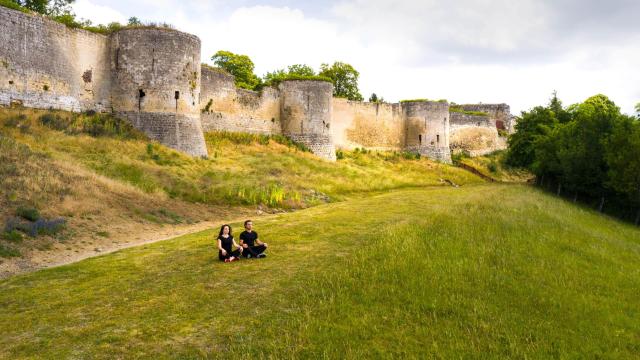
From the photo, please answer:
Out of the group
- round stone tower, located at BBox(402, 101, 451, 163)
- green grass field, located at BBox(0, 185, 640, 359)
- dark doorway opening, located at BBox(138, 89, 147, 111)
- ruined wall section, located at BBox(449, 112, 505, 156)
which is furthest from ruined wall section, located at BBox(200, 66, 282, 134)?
ruined wall section, located at BBox(449, 112, 505, 156)

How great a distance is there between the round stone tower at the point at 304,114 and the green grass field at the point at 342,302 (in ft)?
70.2

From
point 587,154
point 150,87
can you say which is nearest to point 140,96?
point 150,87

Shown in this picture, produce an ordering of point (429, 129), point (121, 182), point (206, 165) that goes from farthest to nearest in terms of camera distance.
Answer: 1. point (429, 129)
2. point (206, 165)
3. point (121, 182)

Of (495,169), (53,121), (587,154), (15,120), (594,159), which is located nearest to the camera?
(15,120)

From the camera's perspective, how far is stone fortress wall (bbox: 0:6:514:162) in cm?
1952

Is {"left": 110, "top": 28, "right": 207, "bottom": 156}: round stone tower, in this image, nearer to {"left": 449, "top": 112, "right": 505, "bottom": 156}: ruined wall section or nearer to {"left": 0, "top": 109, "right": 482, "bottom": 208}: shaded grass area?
{"left": 0, "top": 109, "right": 482, "bottom": 208}: shaded grass area

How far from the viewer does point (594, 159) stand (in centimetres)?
2819

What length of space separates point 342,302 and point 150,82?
1862 centimetres

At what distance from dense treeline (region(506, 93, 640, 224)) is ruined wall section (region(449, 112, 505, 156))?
36.0 feet

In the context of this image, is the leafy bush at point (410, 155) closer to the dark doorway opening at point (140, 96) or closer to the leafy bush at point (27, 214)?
the dark doorway opening at point (140, 96)

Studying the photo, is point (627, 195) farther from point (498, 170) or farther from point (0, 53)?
point (0, 53)

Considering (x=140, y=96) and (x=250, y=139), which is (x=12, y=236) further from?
(x=250, y=139)

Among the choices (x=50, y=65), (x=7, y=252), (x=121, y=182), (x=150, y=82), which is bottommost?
(x=7, y=252)

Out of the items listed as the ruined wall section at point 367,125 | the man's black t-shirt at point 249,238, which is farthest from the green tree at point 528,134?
the man's black t-shirt at point 249,238
